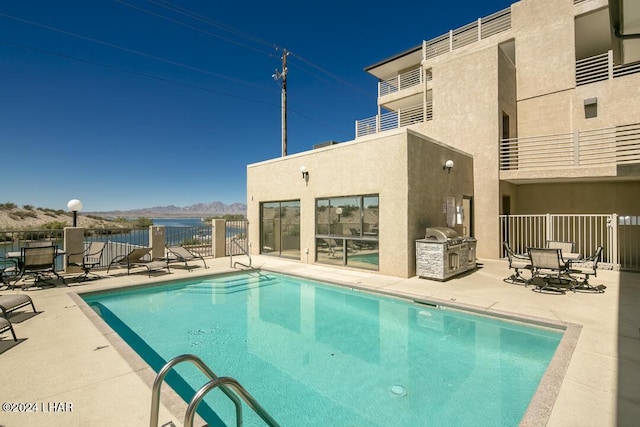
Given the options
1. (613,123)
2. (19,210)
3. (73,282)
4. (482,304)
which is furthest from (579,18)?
(19,210)

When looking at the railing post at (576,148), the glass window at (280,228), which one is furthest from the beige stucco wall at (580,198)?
the glass window at (280,228)

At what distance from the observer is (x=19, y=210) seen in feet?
96.2

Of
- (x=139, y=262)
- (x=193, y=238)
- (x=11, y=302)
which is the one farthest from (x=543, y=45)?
(x=11, y=302)

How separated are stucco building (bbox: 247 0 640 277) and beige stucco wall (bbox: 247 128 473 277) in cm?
4

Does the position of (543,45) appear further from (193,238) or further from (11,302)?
(11,302)

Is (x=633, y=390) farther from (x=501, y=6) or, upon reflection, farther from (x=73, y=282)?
(x=501, y=6)

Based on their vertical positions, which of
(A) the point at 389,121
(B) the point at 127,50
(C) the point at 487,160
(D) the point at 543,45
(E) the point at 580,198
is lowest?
(E) the point at 580,198

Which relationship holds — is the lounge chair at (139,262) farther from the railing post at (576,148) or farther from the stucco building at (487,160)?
the railing post at (576,148)

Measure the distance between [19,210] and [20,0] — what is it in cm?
2816

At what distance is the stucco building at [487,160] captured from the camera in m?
9.15

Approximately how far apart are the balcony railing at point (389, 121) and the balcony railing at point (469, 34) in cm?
293

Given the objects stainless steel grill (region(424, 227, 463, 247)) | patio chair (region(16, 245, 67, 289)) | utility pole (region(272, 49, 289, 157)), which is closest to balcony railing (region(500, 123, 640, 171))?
stainless steel grill (region(424, 227, 463, 247))

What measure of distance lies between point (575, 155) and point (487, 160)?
2.99m

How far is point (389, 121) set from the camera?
17797mm
